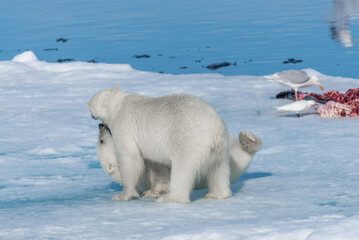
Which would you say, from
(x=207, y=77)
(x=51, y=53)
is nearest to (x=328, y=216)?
(x=207, y=77)

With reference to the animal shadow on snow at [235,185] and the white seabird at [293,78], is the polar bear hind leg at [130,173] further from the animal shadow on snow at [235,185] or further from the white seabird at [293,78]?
the white seabird at [293,78]

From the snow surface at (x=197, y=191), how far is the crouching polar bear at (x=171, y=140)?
15 centimetres

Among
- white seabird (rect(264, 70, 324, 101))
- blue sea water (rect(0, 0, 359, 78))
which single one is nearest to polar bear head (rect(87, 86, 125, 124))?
white seabird (rect(264, 70, 324, 101))

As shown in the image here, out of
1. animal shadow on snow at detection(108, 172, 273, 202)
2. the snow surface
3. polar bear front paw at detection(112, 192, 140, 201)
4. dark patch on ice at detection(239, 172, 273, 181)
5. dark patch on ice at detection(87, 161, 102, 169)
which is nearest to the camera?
the snow surface

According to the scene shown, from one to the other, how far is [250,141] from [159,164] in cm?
62

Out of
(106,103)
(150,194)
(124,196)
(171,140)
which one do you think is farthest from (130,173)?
(106,103)

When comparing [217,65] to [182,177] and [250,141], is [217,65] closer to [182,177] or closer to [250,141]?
[250,141]

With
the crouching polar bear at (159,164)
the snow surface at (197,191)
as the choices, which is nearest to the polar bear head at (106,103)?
the crouching polar bear at (159,164)

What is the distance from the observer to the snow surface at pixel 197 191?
3.07m

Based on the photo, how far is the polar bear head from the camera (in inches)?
167

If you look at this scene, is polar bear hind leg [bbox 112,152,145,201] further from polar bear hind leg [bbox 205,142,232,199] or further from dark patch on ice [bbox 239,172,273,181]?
dark patch on ice [bbox 239,172,273,181]

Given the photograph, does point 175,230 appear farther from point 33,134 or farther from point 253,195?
point 33,134

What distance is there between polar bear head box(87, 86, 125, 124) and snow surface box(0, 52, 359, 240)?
52 cm

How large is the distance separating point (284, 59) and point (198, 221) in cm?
1208
